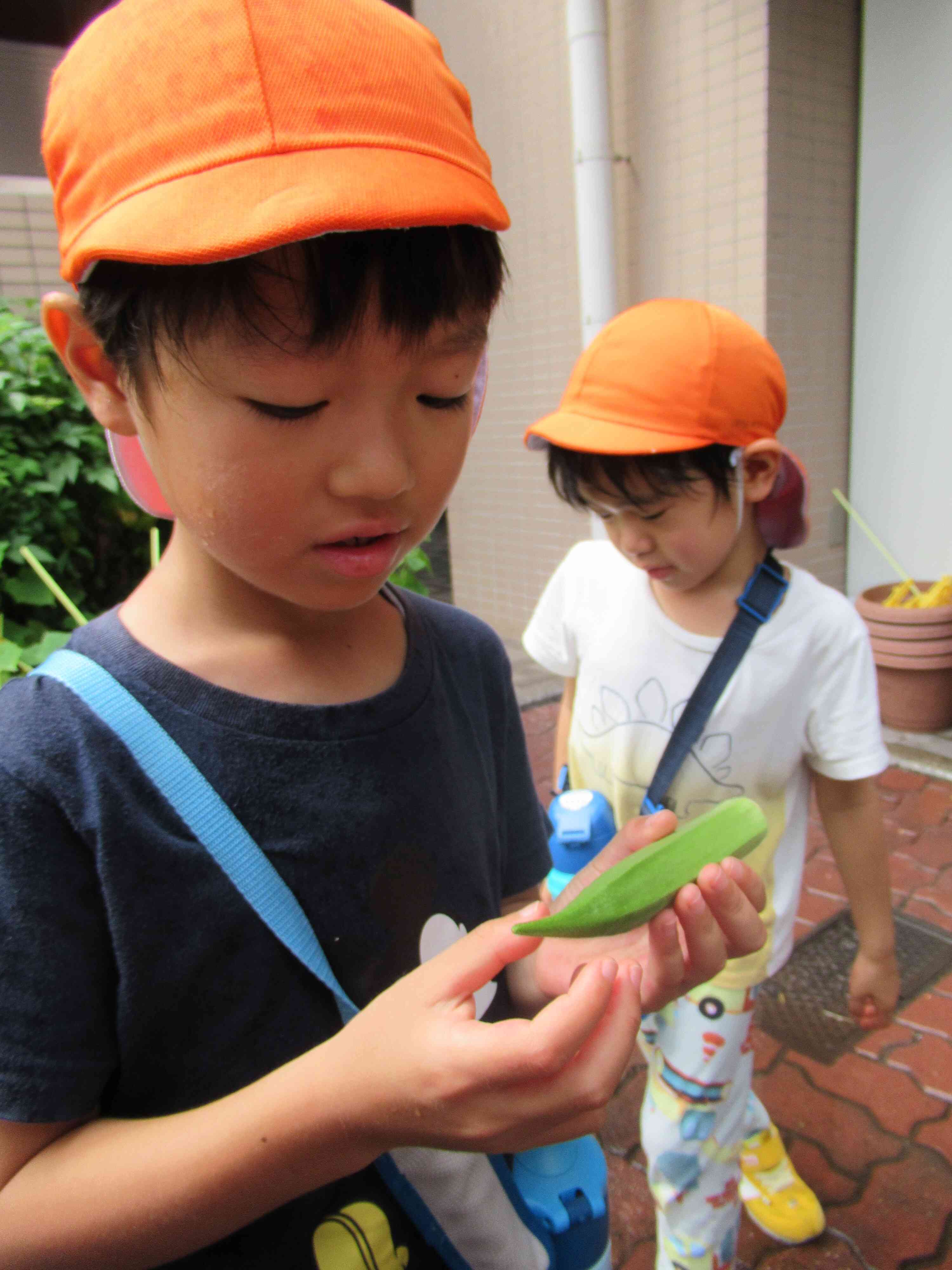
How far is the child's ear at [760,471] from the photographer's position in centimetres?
190

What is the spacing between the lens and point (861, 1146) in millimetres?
2492

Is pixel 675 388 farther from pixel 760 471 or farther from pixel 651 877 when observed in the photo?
pixel 651 877

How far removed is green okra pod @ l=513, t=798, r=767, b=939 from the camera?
2.88ft

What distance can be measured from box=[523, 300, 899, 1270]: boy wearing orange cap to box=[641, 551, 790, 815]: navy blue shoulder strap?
0.07 feet

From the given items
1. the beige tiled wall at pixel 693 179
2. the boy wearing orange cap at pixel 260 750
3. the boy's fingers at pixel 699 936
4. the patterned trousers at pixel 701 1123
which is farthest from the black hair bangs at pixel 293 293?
the beige tiled wall at pixel 693 179

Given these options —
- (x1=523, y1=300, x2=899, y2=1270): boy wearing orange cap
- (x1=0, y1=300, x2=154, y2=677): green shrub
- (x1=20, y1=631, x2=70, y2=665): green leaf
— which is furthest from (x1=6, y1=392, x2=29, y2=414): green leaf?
(x1=523, y1=300, x2=899, y2=1270): boy wearing orange cap

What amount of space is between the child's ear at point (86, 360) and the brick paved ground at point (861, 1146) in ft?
7.57

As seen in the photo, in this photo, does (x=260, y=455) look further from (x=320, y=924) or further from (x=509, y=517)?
(x=509, y=517)

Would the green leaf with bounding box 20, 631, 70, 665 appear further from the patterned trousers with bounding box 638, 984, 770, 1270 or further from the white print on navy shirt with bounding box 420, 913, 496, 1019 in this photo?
the patterned trousers with bounding box 638, 984, 770, 1270

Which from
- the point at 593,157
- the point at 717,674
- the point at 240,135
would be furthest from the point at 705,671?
the point at 593,157

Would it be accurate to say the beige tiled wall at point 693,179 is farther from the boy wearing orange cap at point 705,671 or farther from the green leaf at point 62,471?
the green leaf at point 62,471

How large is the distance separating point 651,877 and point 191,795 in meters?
0.49

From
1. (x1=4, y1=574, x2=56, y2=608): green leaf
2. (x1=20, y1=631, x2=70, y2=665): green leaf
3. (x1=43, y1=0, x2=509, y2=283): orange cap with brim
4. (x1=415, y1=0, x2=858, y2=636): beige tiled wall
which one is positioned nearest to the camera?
(x1=43, y1=0, x2=509, y2=283): orange cap with brim

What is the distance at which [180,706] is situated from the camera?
93 centimetres
